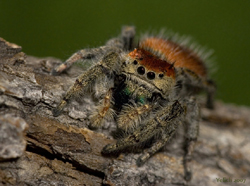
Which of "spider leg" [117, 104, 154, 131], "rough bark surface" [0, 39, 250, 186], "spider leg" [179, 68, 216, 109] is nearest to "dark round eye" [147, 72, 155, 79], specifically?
"spider leg" [117, 104, 154, 131]

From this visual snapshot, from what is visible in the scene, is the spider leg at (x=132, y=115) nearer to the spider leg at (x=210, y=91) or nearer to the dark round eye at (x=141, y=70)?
the dark round eye at (x=141, y=70)

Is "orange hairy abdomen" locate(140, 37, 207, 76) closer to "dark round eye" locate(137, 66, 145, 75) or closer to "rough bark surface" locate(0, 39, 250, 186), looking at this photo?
"dark round eye" locate(137, 66, 145, 75)

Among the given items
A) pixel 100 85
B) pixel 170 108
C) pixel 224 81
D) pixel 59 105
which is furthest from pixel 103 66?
pixel 224 81

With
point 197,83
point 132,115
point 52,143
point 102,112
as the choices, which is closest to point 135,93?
point 132,115

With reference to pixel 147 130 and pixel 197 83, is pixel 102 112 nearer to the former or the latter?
pixel 147 130

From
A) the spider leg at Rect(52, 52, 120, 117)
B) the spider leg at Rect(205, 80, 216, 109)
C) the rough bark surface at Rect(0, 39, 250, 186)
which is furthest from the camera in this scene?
the spider leg at Rect(205, 80, 216, 109)

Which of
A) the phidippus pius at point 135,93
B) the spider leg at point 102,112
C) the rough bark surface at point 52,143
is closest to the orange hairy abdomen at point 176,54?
the phidippus pius at point 135,93

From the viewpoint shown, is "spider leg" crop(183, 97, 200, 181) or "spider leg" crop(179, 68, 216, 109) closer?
"spider leg" crop(183, 97, 200, 181)
